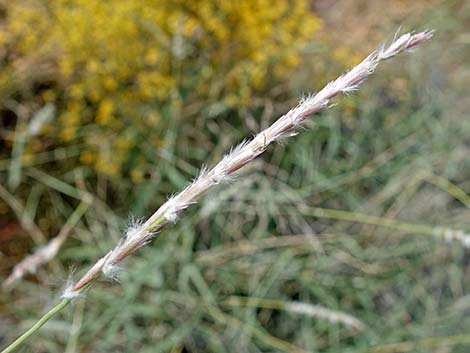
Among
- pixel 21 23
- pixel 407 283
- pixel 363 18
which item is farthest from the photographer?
pixel 363 18

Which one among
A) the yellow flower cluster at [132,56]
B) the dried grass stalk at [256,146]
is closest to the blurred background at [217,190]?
the yellow flower cluster at [132,56]

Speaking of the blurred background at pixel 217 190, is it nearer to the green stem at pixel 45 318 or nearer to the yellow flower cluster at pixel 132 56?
the yellow flower cluster at pixel 132 56

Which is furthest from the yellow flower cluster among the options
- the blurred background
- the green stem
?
the green stem

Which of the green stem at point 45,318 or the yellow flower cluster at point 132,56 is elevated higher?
the green stem at point 45,318

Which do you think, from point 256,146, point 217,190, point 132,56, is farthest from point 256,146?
point 132,56

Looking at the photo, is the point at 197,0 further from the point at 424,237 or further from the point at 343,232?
the point at 424,237

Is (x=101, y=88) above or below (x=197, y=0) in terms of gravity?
below

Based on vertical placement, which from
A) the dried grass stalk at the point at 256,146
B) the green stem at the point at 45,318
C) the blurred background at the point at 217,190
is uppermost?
the dried grass stalk at the point at 256,146

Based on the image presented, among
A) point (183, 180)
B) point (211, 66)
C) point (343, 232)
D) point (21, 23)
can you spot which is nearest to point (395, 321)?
point (343, 232)
